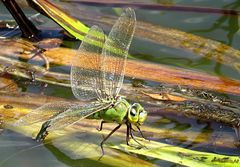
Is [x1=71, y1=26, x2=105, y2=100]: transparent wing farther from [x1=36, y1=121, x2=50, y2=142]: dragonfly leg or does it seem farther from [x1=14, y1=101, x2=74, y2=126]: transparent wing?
[x1=36, y1=121, x2=50, y2=142]: dragonfly leg

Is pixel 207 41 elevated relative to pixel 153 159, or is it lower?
elevated

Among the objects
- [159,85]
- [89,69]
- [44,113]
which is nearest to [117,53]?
[89,69]

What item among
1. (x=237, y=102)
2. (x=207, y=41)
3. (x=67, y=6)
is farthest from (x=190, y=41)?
(x=67, y=6)

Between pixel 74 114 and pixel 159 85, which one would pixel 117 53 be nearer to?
pixel 159 85

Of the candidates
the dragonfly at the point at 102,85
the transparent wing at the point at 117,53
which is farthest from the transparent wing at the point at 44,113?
the transparent wing at the point at 117,53

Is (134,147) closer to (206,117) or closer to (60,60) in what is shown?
(206,117)

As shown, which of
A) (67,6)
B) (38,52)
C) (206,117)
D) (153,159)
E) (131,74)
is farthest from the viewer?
(67,6)

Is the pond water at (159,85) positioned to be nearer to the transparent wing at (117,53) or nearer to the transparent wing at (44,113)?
the transparent wing at (44,113)
